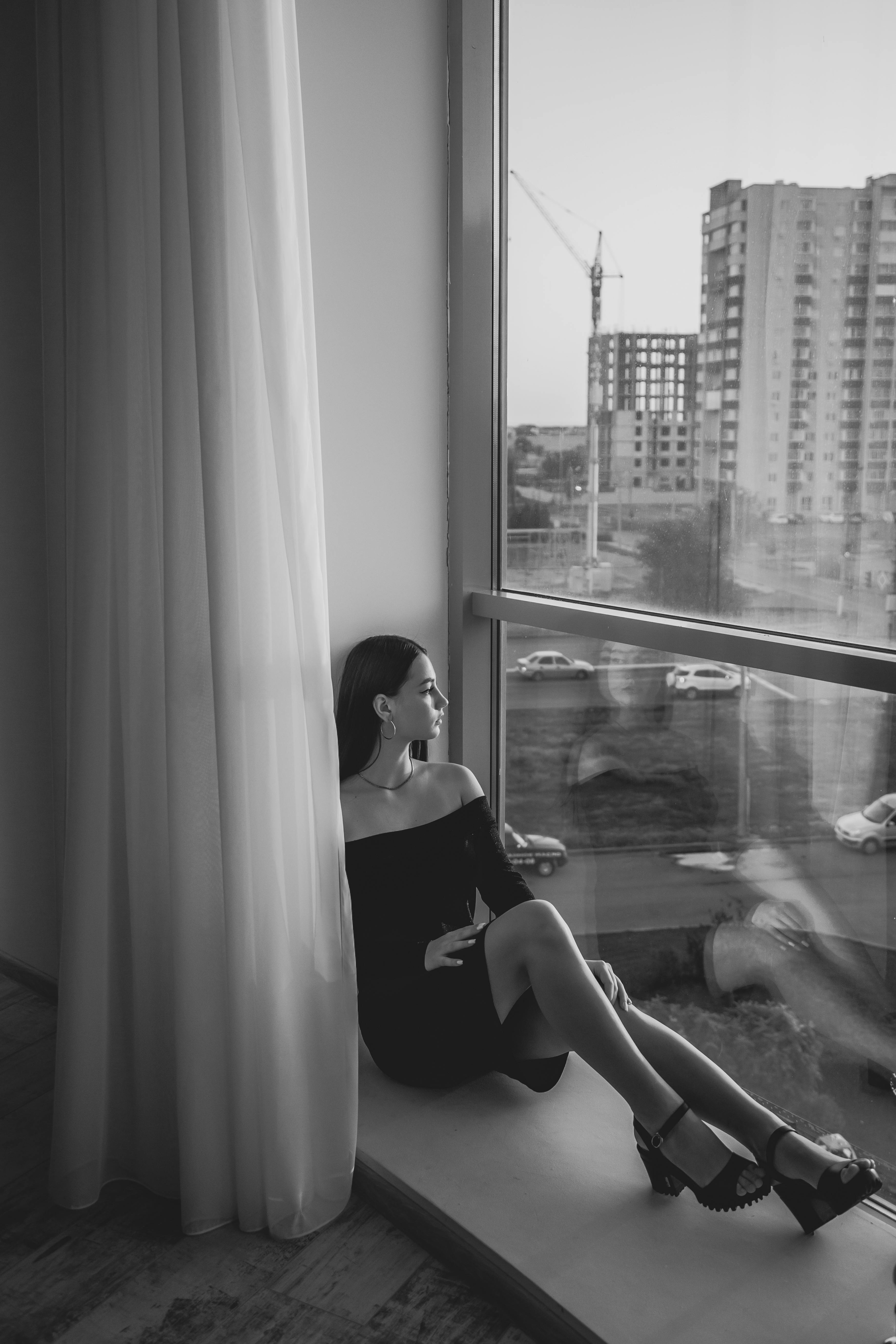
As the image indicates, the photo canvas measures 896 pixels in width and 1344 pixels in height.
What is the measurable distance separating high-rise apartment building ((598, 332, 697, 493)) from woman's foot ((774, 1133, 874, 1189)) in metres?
1.08

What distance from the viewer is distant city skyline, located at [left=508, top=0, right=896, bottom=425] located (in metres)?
1.54

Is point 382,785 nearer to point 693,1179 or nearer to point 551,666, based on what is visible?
point 551,666

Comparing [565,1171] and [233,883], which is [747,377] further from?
[565,1171]

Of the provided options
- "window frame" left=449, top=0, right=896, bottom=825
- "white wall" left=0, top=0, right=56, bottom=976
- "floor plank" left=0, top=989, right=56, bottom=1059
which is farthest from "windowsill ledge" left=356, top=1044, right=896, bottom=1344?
"white wall" left=0, top=0, right=56, bottom=976

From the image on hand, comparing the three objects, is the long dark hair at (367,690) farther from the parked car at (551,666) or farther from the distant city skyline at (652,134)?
the distant city skyline at (652,134)

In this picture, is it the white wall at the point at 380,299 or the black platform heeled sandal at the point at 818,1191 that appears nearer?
the black platform heeled sandal at the point at 818,1191

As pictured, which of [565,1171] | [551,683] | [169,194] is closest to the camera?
[169,194]

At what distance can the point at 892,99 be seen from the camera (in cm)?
147

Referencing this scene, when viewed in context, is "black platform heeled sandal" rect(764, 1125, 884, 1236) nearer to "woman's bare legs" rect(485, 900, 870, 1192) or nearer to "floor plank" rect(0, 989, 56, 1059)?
"woman's bare legs" rect(485, 900, 870, 1192)

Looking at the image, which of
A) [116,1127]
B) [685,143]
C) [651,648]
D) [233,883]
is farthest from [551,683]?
[116,1127]

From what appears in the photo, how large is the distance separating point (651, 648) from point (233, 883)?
0.86 meters

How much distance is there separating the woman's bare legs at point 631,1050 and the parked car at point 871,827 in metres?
0.42

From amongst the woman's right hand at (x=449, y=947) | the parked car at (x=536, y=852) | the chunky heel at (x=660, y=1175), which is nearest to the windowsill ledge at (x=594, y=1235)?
the chunky heel at (x=660, y=1175)

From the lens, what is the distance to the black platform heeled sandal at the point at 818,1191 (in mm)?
1517
